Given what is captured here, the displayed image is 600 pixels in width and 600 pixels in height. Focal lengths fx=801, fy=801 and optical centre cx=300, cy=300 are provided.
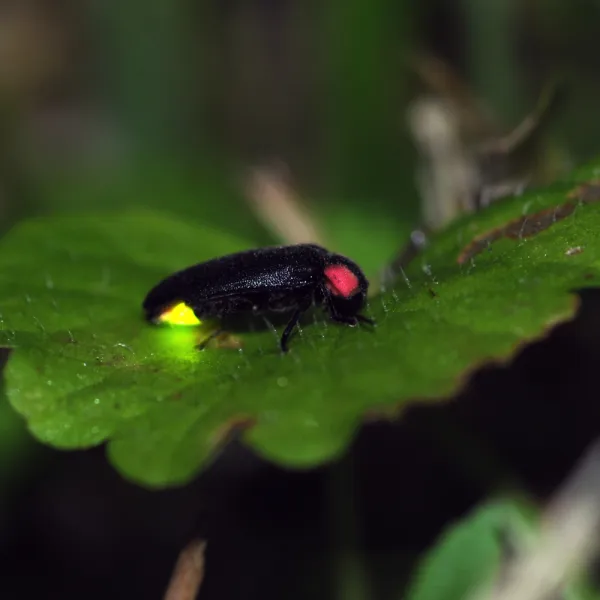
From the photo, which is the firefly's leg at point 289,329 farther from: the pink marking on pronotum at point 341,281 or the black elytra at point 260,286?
the pink marking on pronotum at point 341,281

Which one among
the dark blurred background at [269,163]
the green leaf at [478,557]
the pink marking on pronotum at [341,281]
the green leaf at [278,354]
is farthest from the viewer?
the dark blurred background at [269,163]

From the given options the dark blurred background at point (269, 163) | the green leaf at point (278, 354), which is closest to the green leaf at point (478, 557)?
Result: the dark blurred background at point (269, 163)

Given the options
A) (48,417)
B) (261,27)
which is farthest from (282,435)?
(261,27)

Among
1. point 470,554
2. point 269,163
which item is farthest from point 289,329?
point 269,163

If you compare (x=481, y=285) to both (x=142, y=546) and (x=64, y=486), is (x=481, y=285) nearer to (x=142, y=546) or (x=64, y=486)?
(x=142, y=546)

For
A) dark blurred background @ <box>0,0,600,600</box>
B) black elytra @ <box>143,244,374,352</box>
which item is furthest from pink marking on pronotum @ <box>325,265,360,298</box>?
dark blurred background @ <box>0,0,600,600</box>

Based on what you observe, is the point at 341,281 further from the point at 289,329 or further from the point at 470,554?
the point at 470,554
